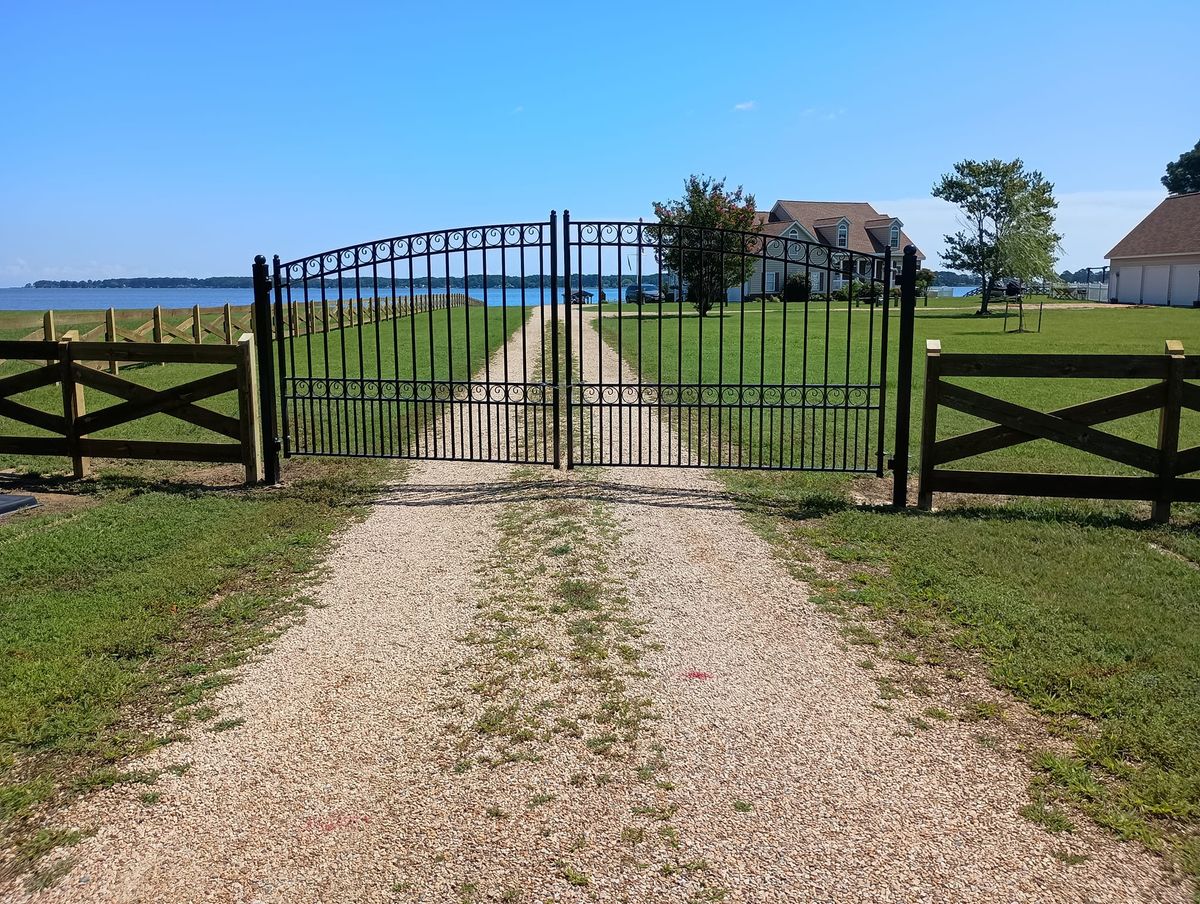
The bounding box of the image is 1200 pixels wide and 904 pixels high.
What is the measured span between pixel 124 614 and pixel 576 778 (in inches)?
140

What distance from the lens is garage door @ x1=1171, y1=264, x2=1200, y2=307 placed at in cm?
5559

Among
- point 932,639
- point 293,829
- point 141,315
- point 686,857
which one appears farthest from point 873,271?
point 141,315

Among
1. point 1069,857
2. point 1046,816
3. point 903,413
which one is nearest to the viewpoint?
point 1069,857

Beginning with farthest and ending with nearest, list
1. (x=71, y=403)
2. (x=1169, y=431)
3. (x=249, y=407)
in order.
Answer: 1. (x=71, y=403)
2. (x=249, y=407)
3. (x=1169, y=431)

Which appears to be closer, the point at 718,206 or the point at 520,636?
the point at 520,636

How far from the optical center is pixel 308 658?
527 cm

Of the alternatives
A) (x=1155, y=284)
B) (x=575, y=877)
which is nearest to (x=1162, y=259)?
(x=1155, y=284)

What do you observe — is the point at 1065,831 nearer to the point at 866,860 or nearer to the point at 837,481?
the point at 866,860

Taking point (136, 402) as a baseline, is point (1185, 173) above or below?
above

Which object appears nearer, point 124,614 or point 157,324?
point 124,614

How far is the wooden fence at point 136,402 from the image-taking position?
9.62 m

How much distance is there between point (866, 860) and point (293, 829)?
2.25 m

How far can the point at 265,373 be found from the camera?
32.6 feet

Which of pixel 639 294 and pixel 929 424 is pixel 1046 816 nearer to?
pixel 929 424
